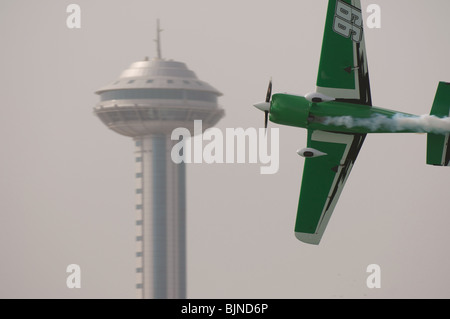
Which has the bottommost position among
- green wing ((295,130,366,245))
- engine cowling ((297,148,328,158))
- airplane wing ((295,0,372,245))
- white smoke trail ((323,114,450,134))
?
green wing ((295,130,366,245))

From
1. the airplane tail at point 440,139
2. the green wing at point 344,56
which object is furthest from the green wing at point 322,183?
the airplane tail at point 440,139

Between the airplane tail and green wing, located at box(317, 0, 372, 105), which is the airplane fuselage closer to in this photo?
green wing, located at box(317, 0, 372, 105)

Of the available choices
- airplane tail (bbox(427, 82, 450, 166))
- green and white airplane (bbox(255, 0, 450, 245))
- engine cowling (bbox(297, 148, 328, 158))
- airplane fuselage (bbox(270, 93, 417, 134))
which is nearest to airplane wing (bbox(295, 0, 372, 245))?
green and white airplane (bbox(255, 0, 450, 245))

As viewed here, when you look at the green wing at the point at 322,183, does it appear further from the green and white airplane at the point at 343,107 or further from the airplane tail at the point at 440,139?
the airplane tail at the point at 440,139

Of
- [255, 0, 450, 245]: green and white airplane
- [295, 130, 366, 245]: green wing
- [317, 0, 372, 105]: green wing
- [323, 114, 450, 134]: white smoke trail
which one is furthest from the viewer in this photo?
[295, 130, 366, 245]: green wing

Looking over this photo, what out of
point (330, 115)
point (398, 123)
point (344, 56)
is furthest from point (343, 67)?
point (398, 123)
